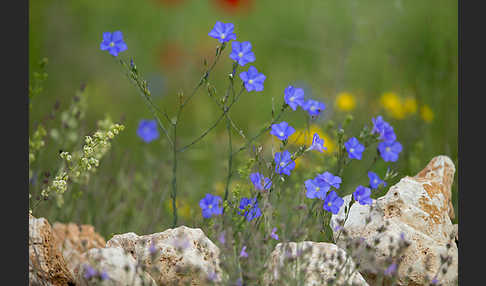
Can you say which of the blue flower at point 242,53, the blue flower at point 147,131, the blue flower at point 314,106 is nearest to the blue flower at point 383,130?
the blue flower at point 314,106

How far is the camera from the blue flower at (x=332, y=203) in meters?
2.36

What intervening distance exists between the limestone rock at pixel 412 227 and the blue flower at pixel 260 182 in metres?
0.30

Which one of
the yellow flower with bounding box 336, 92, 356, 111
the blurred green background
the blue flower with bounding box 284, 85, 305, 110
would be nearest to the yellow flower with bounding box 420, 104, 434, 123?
the blurred green background

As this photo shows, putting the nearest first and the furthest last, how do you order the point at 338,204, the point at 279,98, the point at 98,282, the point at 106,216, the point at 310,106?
the point at 98,282 → the point at 338,204 → the point at 310,106 → the point at 106,216 → the point at 279,98

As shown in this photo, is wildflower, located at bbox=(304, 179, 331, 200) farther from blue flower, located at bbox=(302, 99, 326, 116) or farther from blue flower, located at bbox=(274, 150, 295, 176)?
blue flower, located at bbox=(302, 99, 326, 116)

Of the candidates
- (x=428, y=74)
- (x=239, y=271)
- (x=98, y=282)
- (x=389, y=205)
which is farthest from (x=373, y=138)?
(x=428, y=74)

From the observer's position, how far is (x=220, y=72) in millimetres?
5910

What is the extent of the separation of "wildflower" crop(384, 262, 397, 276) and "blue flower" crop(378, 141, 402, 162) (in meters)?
0.65

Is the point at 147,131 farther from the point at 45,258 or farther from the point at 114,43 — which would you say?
the point at 45,258

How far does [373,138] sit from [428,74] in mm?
2208

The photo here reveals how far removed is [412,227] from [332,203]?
0.35 m

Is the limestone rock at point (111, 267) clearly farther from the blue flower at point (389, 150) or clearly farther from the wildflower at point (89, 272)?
the blue flower at point (389, 150)

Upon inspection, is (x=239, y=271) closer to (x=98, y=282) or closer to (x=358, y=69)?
(x=98, y=282)

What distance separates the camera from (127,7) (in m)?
6.11
